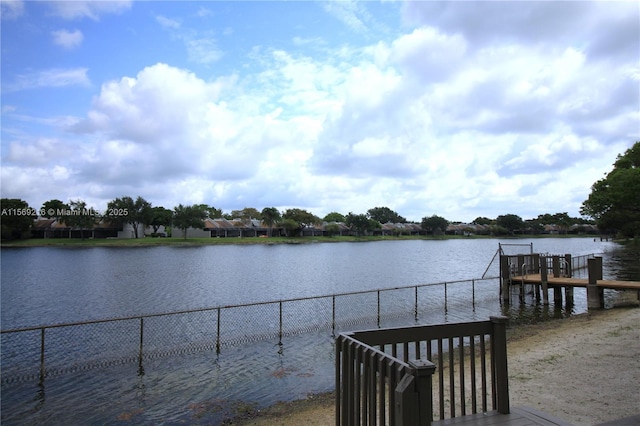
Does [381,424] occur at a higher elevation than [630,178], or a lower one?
lower

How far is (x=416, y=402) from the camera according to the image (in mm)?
3385

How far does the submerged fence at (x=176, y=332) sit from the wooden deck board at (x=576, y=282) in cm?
363

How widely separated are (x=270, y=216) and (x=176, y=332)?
123m

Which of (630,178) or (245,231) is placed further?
(245,231)

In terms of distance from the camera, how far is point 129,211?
122500 millimetres

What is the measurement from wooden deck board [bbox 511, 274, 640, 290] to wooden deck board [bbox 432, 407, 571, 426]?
19489mm

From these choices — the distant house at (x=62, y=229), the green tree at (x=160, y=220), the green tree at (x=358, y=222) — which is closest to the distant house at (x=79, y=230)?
the distant house at (x=62, y=229)

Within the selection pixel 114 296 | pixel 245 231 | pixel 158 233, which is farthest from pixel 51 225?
pixel 114 296

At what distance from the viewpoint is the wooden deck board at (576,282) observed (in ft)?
67.9

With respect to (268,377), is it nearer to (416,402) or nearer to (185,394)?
(185,394)

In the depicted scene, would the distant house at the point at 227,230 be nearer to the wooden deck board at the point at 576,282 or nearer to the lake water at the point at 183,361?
the lake water at the point at 183,361

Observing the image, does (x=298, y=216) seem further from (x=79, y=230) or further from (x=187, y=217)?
(x=79, y=230)

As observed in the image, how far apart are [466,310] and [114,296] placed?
950 inches

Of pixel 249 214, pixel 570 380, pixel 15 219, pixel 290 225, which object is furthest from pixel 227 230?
pixel 570 380
